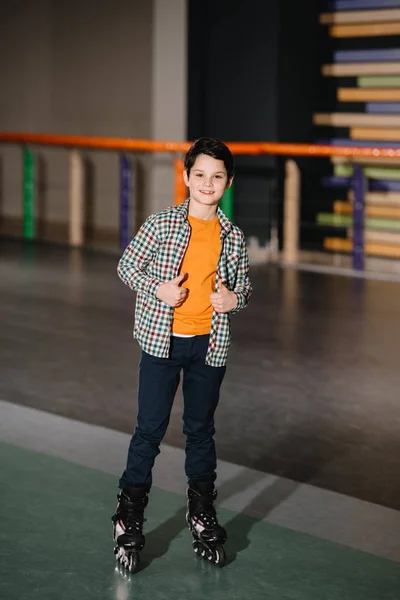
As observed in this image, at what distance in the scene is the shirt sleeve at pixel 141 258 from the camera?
3797 millimetres

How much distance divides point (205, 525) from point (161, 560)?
18 centimetres

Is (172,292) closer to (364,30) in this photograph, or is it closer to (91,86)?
(364,30)

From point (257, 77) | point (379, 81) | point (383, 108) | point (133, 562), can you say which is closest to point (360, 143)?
point (383, 108)

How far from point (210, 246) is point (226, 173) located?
0.23m

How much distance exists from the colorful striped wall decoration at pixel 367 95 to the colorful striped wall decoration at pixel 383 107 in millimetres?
46

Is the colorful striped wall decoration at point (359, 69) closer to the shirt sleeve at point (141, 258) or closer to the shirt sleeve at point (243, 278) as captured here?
the shirt sleeve at point (243, 278)

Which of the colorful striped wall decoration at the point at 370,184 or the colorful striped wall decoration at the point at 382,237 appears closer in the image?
the colorful striped wall decoration at the point at 382,237

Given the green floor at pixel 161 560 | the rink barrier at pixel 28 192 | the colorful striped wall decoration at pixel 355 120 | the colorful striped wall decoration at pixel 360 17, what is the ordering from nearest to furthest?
1. the green floor at pixel 161 560
2. the colorful striped wall decoration at pixel 360 17
3. the colorful striped wall decoration at pixel 355 120
4. the rink barrier at pixel 28 192

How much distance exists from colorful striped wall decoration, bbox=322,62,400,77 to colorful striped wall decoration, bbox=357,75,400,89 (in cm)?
5

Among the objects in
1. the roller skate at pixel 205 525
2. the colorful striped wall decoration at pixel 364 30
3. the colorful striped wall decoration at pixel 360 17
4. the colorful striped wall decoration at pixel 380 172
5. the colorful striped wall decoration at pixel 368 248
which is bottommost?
the colorful striped wall decoration at pixel 368 248

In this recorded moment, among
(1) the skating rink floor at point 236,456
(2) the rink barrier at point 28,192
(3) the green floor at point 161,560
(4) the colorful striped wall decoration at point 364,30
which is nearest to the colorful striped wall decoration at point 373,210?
(4) the colorful striped wall decoration at point 364,30

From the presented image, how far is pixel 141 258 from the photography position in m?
3.84

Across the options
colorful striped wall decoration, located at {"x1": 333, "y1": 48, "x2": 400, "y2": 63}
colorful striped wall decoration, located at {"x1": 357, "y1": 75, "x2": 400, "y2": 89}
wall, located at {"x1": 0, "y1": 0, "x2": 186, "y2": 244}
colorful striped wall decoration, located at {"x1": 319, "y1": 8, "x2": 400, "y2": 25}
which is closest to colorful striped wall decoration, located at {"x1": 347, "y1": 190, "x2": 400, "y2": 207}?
colorful striped wall decoration, located at {"x1": 357, "y1": 75, "x2": 400, "y2": 89}

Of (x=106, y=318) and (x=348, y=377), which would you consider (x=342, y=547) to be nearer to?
(x=348, y=377)
